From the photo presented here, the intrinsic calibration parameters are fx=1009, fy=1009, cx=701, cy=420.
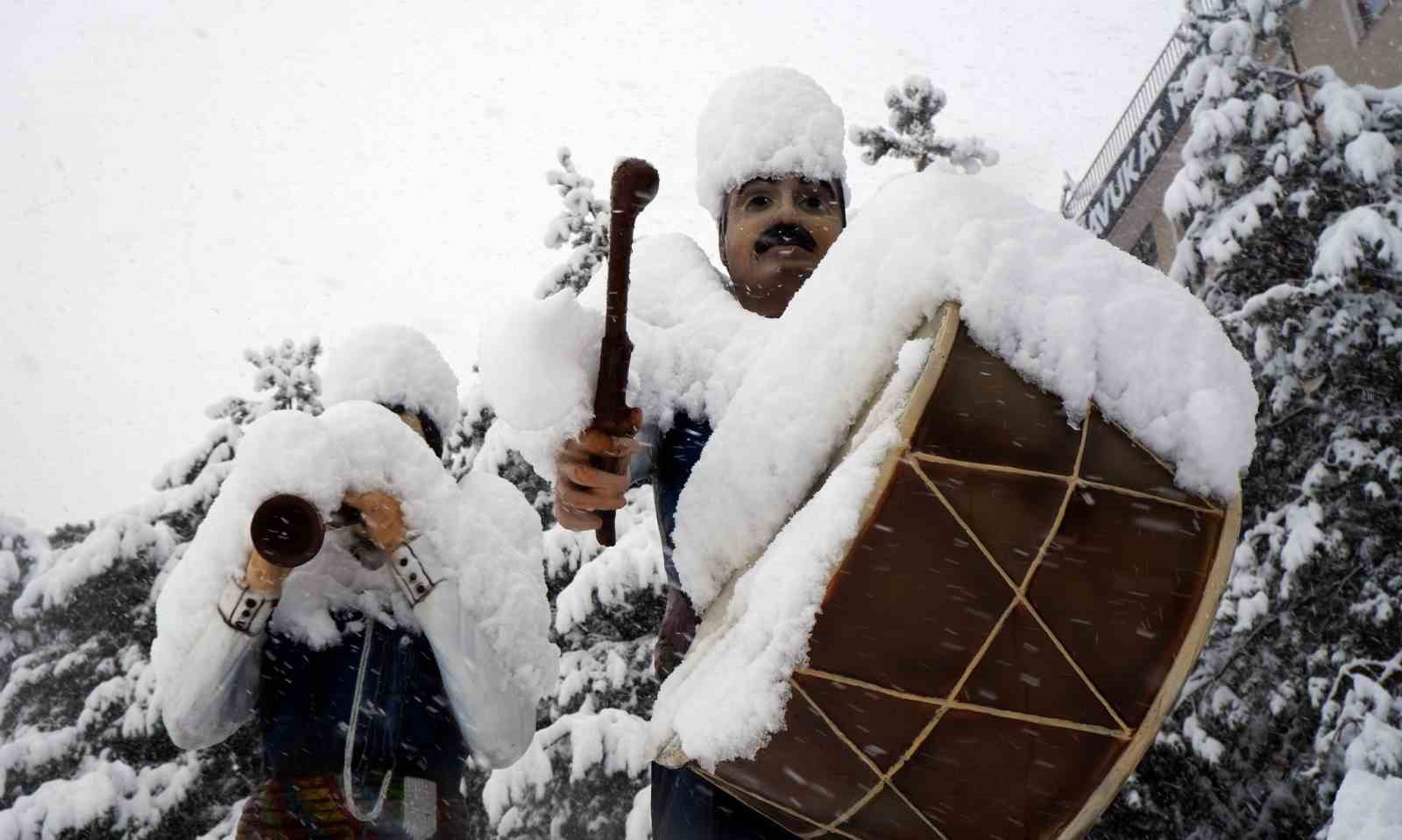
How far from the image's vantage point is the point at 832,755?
52.6 inches

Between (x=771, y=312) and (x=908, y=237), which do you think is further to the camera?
(x=771, y=312)

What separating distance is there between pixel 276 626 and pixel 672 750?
42.5 inches

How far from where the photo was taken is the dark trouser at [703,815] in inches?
66.3

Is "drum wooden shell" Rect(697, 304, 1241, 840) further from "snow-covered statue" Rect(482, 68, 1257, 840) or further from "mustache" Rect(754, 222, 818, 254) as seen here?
"mustache" Rect(754, 222, 818, 254)

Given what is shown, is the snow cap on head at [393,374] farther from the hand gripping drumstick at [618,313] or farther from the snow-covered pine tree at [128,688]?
the snow-covered pine tree at [128,688]

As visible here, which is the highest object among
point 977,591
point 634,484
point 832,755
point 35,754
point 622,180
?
point 622,180

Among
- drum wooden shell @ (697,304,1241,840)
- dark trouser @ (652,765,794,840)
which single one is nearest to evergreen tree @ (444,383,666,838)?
dark trouser @ (652,765,794,840)

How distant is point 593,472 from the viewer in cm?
163

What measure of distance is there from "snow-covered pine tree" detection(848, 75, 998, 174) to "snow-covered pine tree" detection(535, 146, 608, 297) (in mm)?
1569

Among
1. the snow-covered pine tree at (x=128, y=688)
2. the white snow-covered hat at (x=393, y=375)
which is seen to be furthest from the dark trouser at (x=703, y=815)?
the snow-covered pine tree at (x=128, y=688)

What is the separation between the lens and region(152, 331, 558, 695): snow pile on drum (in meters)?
1.94

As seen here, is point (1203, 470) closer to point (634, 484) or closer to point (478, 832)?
point (634, 484)

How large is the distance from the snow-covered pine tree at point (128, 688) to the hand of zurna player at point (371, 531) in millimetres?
3537

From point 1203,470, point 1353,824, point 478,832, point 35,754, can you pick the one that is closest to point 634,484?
point 1203,470
